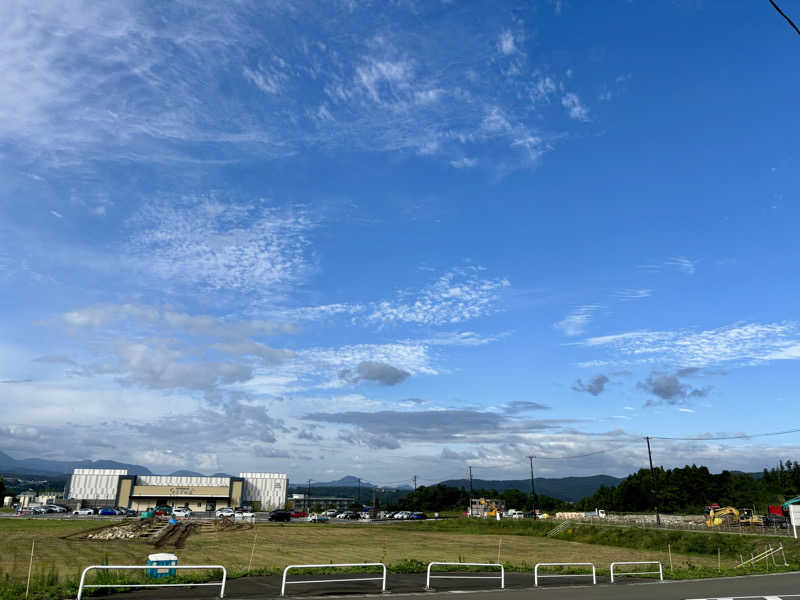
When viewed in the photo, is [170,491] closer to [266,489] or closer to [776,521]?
[266,489]

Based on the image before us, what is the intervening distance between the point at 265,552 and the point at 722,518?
186ft

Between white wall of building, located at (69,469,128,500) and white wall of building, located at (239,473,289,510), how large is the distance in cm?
2830

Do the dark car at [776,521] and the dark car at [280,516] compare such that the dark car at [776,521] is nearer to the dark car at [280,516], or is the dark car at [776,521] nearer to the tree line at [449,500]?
the dark car at [280,516]

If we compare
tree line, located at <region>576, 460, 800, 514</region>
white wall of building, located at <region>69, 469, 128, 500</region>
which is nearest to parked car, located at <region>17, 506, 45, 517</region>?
white wall of building, located at <region>69, 469, 128, 500</region>

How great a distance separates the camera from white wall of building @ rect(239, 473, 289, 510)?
13488cm

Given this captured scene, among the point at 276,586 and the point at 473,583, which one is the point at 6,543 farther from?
the point at 473,583

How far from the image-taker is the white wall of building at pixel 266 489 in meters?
135

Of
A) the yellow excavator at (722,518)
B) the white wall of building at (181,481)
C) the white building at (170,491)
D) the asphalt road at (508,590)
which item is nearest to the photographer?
the asphalt road at (508,590)

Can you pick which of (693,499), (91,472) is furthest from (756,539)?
(91,472)

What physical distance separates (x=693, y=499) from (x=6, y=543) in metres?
151

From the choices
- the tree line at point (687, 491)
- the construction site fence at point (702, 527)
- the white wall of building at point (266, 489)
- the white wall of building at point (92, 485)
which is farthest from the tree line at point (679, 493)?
the white wall of building at point (92, 485)

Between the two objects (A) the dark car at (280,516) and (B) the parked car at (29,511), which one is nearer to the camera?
(B) the parked car at (29,511)

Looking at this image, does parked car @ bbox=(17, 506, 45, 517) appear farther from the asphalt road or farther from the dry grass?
the asphalt road

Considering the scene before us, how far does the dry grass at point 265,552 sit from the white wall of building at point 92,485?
69466mm
